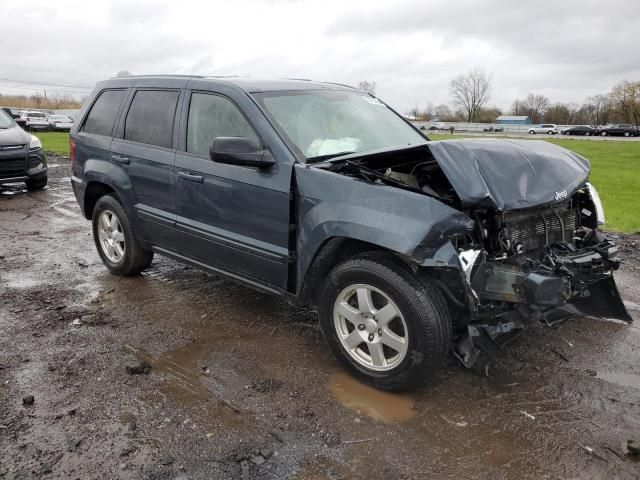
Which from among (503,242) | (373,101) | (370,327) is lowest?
(370,327)

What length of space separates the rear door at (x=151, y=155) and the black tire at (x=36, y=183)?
22.1ft

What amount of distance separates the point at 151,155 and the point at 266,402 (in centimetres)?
251

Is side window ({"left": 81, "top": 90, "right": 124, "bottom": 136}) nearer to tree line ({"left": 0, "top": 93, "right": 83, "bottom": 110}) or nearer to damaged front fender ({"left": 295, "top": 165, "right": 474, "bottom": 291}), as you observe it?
damaged front fender ({"left": 295, "top": 165, "right": 474, "bottom": 291})

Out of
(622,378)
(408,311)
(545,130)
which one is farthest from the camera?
(545,130)

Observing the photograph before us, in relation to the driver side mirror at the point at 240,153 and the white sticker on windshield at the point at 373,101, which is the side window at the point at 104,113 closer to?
the driver side mirror at the point at 240,153

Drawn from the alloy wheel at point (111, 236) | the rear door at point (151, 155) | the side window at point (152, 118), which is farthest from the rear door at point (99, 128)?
the alloy wheel at point (111, 236)

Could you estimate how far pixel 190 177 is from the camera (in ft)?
14.4

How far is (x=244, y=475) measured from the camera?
105 inches

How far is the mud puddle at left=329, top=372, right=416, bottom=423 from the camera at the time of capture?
322cm

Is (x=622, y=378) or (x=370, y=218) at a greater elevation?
(x=370, y=218)

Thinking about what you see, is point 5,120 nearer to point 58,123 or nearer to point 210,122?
point 210,122

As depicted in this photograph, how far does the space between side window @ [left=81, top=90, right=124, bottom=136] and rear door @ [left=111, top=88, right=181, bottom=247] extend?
0.75 feet

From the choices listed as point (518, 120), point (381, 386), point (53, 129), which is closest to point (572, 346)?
point (381, 386)

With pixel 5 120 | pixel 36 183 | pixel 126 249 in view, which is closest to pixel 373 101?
pixel 126 249
